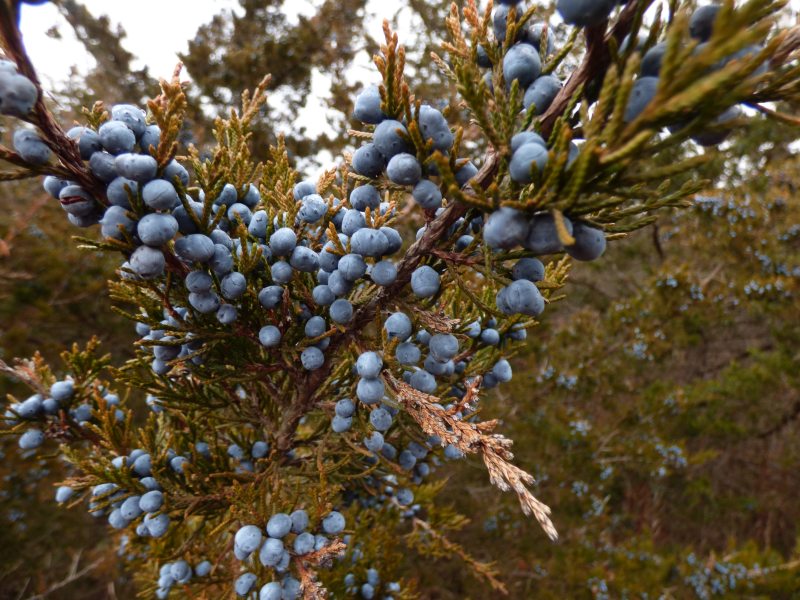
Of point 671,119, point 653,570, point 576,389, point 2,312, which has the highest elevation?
point 671,119

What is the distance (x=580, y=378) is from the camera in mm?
5039

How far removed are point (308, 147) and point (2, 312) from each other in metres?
4.49

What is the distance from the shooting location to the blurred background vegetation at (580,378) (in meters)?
4.47

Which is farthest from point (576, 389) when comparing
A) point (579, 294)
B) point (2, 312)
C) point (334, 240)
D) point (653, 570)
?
point (2, 312)

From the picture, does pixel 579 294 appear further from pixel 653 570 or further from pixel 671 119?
pixel 671 119

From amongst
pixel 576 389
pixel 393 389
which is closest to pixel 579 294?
pixel 576 389

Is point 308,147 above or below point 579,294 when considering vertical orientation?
above

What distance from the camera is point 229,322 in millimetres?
1194

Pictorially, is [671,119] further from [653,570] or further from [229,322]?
[653,570]

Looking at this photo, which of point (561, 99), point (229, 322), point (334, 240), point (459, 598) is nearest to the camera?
point (561, 99)

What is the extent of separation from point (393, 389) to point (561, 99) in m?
0.87

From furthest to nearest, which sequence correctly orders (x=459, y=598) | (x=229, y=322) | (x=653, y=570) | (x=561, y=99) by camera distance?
(x=459, y=598) < (x=653, y=570) < (x=229, y=322) < (x=561, y=99)

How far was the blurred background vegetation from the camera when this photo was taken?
447 centimetres

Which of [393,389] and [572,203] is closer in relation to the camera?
[572,203]
